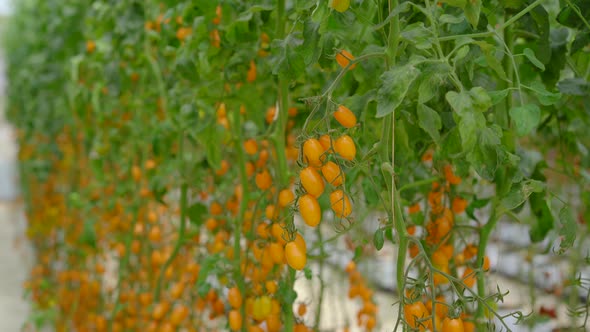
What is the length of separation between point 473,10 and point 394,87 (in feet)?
0.44

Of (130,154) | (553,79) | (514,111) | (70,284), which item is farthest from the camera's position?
(70,284)

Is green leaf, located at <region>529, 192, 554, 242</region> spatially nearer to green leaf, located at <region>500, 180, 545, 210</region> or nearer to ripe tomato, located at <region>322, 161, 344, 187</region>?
green leaf, located at <region>500, 180, 545, 210</region>

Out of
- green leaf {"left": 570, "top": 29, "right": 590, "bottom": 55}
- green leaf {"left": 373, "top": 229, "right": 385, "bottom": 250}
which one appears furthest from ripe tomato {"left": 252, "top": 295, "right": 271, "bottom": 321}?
green leaf {"left": 570, "top": 29, "right": 590, "bottom": 55}

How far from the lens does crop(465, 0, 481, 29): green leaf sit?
2.33 feet

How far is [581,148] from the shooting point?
4.27 feet

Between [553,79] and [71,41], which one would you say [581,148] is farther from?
[71,41]

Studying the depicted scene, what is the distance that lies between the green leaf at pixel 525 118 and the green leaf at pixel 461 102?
3.6 inches

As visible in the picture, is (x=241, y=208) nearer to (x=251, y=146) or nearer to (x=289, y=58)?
(x=251, y=146)

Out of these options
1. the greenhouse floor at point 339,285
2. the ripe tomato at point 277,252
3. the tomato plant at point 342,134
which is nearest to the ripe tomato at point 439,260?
the tomato plant at point 342,134

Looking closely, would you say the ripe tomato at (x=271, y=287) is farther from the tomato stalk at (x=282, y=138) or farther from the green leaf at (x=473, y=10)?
the green leaf at (x=473, y=10)

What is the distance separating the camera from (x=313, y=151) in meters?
0.69

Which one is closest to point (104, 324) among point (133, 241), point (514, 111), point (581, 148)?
point (133, 241)

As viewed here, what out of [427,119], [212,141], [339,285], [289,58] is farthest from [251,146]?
[339,285]

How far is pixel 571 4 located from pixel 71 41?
2.10 m
